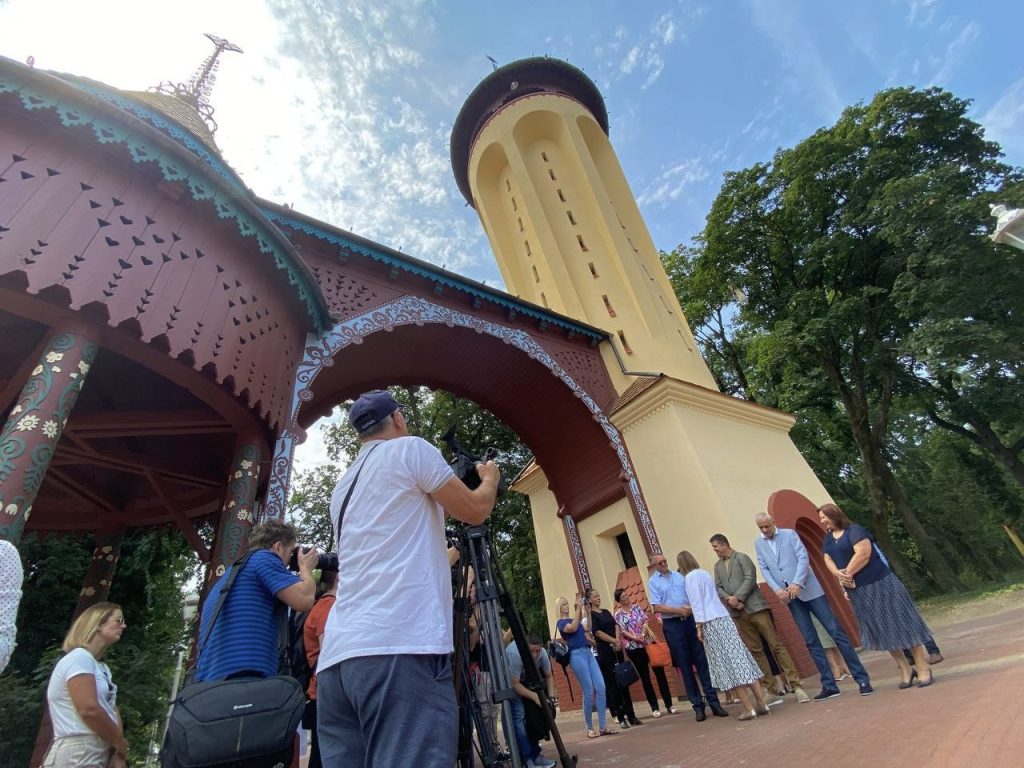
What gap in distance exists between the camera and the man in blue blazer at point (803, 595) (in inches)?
175

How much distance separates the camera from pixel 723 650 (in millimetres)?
4629

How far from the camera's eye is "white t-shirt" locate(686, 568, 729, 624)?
16.1ft

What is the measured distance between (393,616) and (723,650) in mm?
4248

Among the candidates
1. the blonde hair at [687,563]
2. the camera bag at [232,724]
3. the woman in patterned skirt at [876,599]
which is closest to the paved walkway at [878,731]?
the woman in patterned skirt at [876,599]

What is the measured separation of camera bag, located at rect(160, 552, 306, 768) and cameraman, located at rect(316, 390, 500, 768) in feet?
2.89

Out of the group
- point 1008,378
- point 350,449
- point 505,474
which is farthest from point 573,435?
point 1008,378

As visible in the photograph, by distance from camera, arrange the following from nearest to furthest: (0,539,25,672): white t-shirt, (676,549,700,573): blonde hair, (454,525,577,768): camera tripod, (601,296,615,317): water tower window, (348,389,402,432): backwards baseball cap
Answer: (0,539,25,672): white t-shirt < (348,389,402,432): backwards baseball cap < (454,525,577,768): camera tripod < (676,549,700,573): blonde hair < (601,296,615,317): water tower window

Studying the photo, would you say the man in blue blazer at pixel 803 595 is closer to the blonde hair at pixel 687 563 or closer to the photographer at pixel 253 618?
the blonde hair at pixel 687 563

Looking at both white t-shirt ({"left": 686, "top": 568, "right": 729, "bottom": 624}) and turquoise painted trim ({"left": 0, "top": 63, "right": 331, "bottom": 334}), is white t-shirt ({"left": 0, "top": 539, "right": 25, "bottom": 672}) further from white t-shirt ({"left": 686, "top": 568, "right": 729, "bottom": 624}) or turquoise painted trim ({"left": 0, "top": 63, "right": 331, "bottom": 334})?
white t-shirt ({"left": 686, "top": 568, "right": 729, "bottom": 624})

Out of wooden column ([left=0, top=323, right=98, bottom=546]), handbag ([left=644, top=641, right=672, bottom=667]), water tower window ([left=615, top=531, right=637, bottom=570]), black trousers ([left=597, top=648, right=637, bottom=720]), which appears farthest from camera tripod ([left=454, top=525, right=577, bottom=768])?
water tower window ([left=615, top=531, right=637, bottom=570])

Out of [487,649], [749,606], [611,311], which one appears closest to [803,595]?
[749,606]

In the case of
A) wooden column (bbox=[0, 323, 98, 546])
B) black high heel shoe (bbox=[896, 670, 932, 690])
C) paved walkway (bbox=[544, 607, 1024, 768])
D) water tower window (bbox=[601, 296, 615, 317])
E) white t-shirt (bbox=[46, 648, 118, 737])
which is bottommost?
paved walkway (bbox=[544, 607, 1024, 768])

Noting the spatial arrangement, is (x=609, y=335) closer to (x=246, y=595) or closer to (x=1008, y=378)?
(x=246, y=595)

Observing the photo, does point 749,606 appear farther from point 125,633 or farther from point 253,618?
point 125,633
